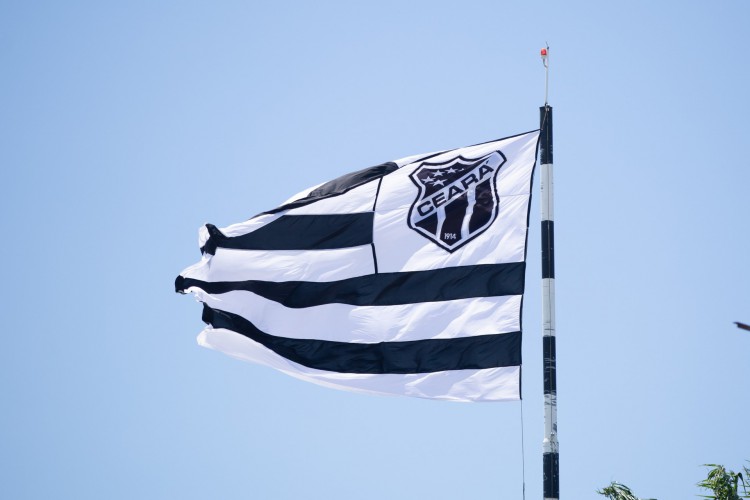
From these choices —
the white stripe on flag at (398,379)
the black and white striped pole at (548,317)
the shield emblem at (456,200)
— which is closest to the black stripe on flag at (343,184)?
the shield emblem at (456,200)

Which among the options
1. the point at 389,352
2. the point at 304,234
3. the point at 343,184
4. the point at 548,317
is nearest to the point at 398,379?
the point at 389,352

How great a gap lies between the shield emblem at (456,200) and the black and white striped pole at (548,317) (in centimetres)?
127

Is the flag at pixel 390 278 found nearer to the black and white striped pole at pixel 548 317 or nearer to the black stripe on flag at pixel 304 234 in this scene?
the black stripe on flag at pixel 304 234

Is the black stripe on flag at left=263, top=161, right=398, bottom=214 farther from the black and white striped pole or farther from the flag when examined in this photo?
the black and white striped pole

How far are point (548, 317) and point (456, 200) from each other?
3.54 metres

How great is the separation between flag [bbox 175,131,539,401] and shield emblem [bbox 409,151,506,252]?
2 centimetres

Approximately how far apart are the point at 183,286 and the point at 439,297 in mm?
5245

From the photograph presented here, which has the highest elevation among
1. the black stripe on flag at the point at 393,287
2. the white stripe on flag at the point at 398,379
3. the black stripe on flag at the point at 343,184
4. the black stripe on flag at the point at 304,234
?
the black stripe on flag at the point at 343,184

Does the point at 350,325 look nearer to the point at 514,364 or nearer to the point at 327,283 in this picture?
the point at 327,283

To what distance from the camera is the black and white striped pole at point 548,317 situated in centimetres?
1725

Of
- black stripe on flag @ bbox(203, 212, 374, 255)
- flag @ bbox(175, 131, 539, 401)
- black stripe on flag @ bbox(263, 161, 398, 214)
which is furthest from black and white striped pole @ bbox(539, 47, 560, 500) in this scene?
black stripe on flag @ bbox(203, 212, 374, 255)

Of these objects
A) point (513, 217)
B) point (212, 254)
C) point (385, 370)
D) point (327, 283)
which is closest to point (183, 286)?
point (212, 254)

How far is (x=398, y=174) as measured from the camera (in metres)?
21.5

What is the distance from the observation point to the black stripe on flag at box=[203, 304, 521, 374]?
19062 mm
